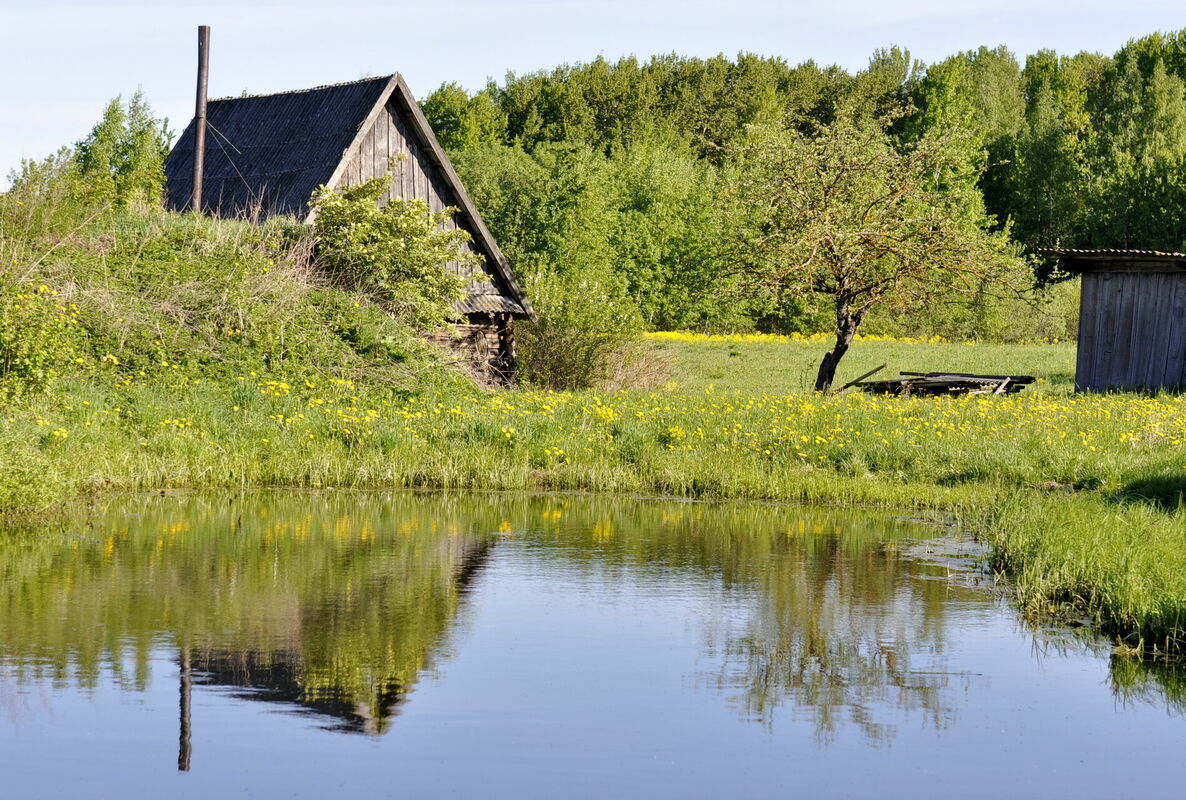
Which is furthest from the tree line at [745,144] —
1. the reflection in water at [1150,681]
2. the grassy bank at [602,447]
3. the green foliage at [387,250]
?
the reflection in water at [1150,681]

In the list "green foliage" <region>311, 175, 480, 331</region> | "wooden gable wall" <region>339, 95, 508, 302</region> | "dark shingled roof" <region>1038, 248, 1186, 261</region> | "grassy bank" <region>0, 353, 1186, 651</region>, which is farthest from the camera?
"wooden gable wall" <region>339, 95, 508, 302</region>

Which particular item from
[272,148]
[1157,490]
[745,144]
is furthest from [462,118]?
[1157,490]

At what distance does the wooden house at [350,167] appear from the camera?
28719mm

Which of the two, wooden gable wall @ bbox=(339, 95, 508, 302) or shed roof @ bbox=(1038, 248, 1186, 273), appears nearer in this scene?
shed roof @ bbox=(1038, 248, 1186, 273)

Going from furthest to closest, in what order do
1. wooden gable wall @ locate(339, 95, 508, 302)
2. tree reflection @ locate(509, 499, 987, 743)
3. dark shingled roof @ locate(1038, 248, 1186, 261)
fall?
wooden gable wall @ locate(339, 95, 508, 302)
dark shingled roof @ locate(1038, 248, 1186, 261)
tree reflection @ locate(509, 499, 987, 743)

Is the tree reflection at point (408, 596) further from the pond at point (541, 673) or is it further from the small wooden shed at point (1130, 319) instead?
the small wooden shed at point (1130, 319)

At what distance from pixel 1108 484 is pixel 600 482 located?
641 cm

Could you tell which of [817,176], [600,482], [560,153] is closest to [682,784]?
[600,482]

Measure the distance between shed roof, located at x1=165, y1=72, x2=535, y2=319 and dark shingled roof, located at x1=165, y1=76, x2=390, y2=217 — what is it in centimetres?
3

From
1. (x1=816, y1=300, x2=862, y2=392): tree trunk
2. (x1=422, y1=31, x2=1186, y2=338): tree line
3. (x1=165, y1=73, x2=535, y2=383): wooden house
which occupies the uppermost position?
(x1=422, y1=31, x2=1186, y2=338): tree line

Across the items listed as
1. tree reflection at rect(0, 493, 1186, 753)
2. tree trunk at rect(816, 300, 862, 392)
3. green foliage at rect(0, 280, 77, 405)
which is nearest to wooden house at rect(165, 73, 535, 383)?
tree trunk at rect(816, 300, 862, 392)

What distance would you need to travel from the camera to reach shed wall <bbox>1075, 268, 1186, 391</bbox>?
28.1 meters

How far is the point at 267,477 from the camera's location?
58.2 ft

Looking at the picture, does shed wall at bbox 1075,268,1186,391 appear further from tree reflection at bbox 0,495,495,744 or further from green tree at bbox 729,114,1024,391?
tree reflection at bbox 0,495,495,744
